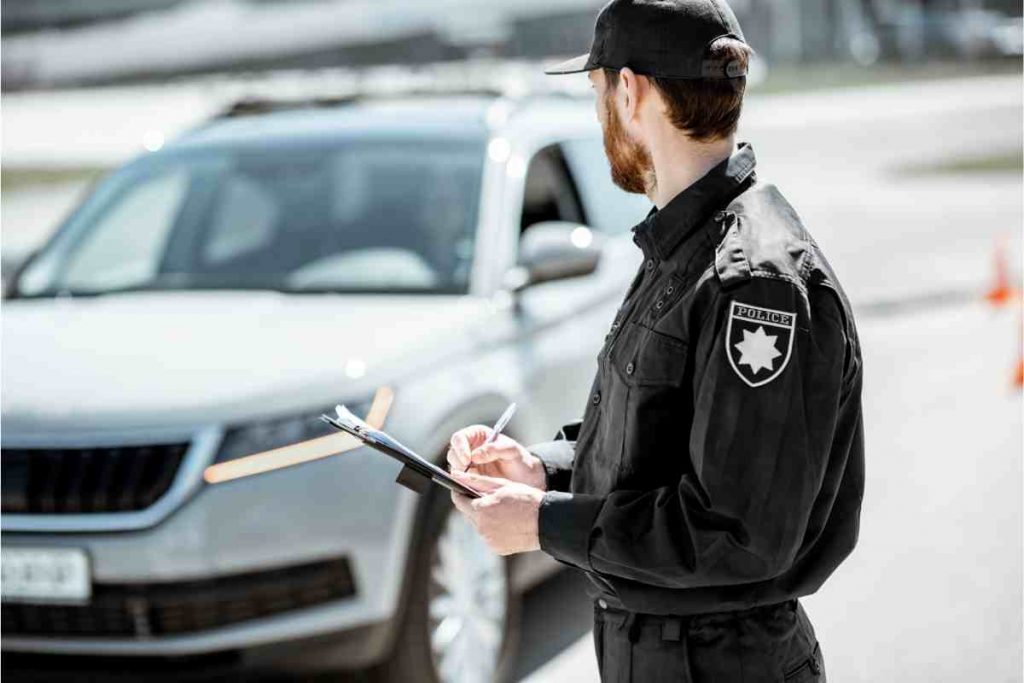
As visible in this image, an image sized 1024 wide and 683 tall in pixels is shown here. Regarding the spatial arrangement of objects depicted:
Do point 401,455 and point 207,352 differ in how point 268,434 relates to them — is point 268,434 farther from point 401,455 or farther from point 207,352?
point 401,455

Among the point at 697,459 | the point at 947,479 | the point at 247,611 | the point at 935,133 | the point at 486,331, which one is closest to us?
the point at 697,459

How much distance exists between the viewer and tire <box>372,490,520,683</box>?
3.95 m

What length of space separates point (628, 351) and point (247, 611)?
6.66 feet

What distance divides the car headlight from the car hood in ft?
0.12

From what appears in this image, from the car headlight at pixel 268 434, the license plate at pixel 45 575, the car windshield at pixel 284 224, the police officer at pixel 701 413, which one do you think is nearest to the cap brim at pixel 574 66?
the police officer at pixel 701 413

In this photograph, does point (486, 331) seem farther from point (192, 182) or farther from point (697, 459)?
point (697, 459)

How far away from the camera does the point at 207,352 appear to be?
13.9 feet

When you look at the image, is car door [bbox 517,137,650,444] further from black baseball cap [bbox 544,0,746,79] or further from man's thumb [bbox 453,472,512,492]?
black baseball cap [bbox 544,0,746,79]

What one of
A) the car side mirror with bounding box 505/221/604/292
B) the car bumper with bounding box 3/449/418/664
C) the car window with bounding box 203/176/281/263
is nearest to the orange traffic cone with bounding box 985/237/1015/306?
the car side mirror with bounding box 505/221/604/292

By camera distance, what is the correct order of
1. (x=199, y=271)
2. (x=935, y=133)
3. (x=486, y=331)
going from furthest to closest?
(x=935, y=133), (x=199, y=271), (x=486, y=331)

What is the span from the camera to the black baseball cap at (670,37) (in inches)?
80.9

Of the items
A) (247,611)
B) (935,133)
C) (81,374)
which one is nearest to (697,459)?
(247,611)

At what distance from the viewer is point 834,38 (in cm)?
5541

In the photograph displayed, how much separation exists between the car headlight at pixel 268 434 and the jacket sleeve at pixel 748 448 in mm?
2022
